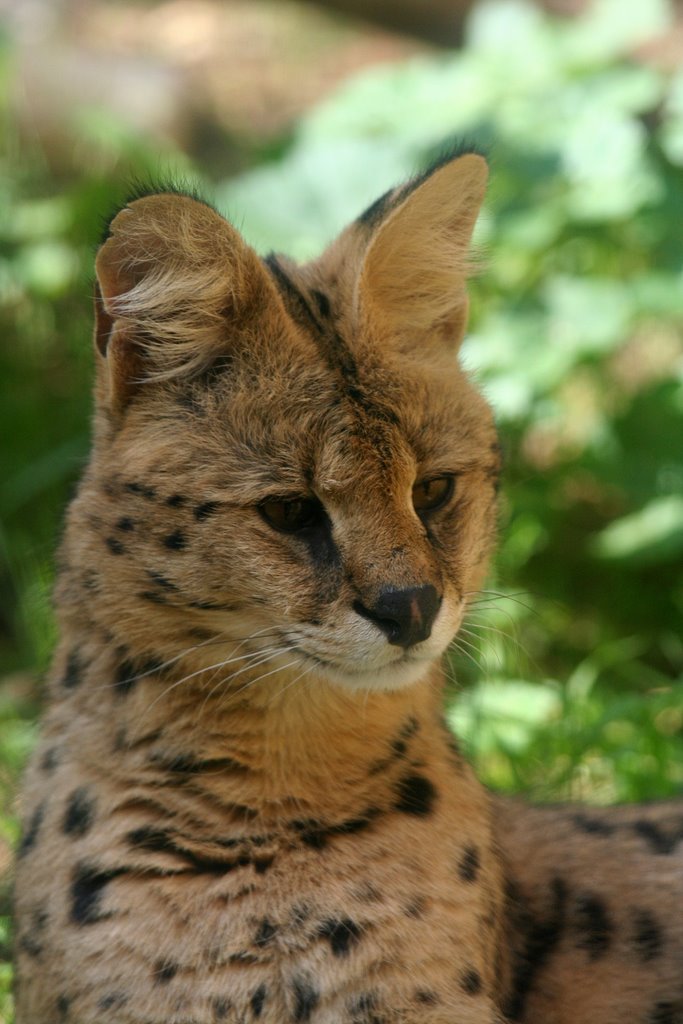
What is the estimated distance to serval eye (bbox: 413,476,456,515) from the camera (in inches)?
138

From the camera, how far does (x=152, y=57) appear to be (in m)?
11.7

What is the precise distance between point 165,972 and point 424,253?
1.95 m

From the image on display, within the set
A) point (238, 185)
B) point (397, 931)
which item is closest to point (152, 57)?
point (238, 185)

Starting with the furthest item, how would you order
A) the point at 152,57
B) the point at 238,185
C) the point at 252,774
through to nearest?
the point at 152,57
the point at 238,185
the point at 252,774

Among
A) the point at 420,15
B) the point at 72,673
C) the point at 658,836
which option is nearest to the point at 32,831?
the point at 72,673

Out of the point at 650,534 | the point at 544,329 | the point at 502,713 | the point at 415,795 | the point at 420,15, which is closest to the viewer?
the point at 415,795

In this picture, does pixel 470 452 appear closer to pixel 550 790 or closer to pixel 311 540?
pixel 311 540

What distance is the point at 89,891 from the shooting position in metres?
3.39

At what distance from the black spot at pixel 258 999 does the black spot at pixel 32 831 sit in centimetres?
73

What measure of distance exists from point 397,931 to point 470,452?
120 centimetres

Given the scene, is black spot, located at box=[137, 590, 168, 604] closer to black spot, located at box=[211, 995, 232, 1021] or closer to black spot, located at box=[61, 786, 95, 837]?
black spot, located at box=[61, 786, 95, 837]

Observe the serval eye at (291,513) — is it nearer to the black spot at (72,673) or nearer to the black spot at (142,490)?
the black spot at (142,490)

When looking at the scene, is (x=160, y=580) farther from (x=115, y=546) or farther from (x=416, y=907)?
(x=416, y=907)

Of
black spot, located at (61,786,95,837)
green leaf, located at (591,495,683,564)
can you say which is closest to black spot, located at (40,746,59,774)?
black spot, located at (61,786,95,837)
